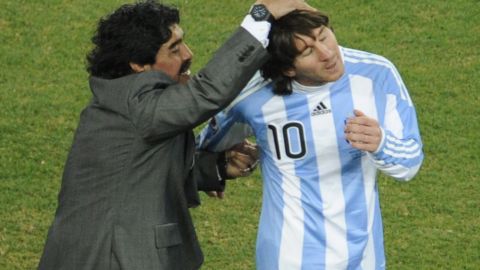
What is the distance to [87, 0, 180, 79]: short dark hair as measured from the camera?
16.8 feet

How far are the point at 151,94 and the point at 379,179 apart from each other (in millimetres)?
4275

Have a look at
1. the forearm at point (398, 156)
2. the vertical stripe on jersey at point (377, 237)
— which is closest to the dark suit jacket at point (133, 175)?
the forearm at point (398, 156)

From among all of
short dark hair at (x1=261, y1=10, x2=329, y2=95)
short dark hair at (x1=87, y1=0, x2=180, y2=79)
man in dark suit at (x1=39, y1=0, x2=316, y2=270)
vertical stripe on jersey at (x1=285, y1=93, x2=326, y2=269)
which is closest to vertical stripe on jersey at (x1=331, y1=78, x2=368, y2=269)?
vertical stripe on jersey at (x1=285, y1=93, x2=326, y2=269)

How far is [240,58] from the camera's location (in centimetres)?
482

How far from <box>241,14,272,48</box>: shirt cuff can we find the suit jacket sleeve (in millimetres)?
20

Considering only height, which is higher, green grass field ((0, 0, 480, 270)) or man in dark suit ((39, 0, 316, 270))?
man in dark suit ((39, 0, 316, 270))

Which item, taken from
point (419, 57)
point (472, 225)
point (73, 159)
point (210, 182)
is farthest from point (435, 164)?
point (73, 159)

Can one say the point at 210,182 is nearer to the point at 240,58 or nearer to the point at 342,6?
the point at 240,58

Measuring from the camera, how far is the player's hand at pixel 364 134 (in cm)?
494

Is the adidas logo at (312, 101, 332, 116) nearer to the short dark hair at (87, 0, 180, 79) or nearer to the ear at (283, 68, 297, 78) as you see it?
the ear at (283, 68, 297, 78)

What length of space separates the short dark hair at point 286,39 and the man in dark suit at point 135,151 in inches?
2.0

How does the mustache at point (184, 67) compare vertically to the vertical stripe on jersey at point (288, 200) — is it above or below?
above

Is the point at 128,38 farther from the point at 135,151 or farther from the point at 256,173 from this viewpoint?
the point at 256,173

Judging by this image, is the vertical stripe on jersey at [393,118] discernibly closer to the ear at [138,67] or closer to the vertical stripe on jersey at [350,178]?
the vertical stripe on jersey at [350,178]
